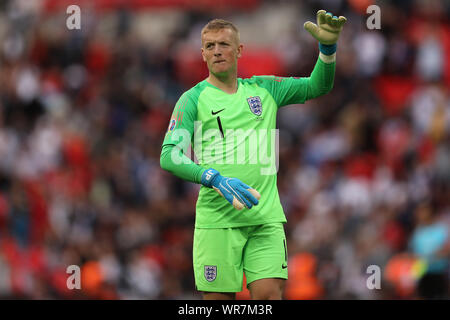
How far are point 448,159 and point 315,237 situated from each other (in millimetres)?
1948

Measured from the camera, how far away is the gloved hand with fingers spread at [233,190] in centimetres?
574

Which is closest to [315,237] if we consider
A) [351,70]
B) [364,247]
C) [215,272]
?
[364,247]

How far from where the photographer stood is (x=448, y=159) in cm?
1123

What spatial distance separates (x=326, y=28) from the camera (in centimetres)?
624

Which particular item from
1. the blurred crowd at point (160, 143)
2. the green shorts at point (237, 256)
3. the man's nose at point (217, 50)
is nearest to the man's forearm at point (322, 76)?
the man's nose at point (217, 50)

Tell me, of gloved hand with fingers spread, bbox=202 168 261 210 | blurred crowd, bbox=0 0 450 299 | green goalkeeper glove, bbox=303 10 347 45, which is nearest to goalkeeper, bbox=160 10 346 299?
green goalkeeper glove, bbox=303 10 347 45

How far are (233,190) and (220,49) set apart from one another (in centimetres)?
107

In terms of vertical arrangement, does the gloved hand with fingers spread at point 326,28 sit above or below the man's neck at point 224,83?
above

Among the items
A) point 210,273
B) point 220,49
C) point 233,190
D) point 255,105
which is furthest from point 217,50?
point 210,273

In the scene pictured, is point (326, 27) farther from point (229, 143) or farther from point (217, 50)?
point (229, 143)

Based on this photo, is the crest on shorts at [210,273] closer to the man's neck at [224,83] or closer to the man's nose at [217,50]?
the man's neck at [224,83]
